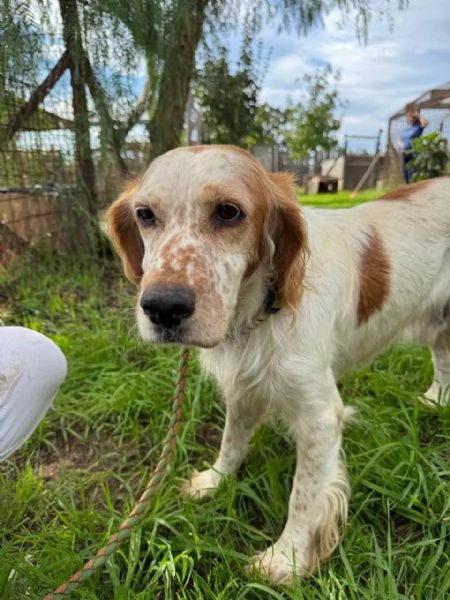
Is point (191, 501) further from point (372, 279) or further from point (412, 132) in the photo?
point (412, 132)

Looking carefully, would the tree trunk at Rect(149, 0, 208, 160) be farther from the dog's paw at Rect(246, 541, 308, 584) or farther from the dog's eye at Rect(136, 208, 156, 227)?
the dog's paw at Rect(246, 541, 308, 584)

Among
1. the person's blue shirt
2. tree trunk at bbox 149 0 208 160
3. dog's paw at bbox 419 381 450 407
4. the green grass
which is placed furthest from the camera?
the green grass

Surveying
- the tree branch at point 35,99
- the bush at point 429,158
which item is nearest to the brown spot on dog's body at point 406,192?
the tree branch at point 35,99

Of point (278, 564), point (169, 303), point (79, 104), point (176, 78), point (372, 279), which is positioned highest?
point (176, 78)

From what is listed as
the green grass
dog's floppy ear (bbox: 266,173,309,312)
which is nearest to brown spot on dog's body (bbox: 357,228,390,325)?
dog's floppy ear (bbox: 266,173,309,312)

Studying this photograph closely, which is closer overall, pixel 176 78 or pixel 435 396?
pixel 435 396

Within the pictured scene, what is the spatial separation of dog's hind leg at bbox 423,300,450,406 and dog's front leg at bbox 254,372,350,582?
35.5 inches

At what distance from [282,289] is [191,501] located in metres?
0.92

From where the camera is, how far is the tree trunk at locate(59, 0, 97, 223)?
220 centimetres

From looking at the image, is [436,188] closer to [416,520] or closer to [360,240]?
[360,240]

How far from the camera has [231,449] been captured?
6.95 feet

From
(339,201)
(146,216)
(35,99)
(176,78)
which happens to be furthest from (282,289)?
(339,201)

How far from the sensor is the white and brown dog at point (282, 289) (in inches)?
54.4

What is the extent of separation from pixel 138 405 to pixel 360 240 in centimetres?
129
